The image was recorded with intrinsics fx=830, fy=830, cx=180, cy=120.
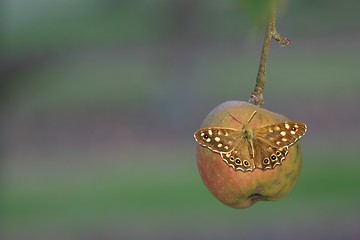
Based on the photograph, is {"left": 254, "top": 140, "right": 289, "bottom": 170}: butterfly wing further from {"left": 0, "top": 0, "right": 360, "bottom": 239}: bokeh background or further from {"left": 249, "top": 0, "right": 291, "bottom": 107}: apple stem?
{"left": 0, "top": 0, "right": 360, "bottom": 239}: bokeh background

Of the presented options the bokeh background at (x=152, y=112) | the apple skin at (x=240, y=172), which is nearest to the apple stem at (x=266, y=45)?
the apple skin at (x=240, y=172)

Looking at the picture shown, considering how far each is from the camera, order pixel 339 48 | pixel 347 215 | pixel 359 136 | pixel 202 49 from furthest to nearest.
A: pixel 339 48
pixel 202 49
pixel 359 136
pixel 347 215

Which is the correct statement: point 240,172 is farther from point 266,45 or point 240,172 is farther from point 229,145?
point 266,45

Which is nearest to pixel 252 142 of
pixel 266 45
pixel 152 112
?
pixel 266 45

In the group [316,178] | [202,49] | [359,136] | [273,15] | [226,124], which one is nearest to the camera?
[273,15]

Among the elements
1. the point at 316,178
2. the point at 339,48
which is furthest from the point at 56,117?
the point at 339,48

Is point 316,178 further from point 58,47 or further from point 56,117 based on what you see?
point 58,47
